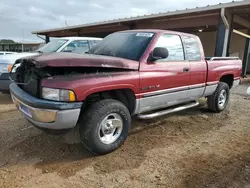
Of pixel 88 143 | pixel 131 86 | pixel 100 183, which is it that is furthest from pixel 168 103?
pixel 100 183

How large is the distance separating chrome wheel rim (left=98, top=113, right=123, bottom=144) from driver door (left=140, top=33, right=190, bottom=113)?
532 millimetres

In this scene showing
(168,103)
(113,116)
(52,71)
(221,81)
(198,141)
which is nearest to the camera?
(52,71)

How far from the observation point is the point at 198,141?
13.2 feet

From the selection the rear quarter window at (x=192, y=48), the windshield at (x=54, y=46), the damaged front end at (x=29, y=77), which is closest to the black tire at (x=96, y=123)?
the damaged front end at (x=29, y=77)

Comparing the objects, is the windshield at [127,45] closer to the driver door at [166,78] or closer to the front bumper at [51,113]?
the driver door at [166,78]

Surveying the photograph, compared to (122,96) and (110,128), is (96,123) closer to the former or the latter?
(110,128)

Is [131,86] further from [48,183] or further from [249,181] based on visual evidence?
[249,181]

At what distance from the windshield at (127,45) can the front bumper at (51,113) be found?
4.54 ft

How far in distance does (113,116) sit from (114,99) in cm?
30

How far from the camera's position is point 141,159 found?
3.30 m

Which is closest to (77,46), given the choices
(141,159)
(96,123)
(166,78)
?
(166,78)

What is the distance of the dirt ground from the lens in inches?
109

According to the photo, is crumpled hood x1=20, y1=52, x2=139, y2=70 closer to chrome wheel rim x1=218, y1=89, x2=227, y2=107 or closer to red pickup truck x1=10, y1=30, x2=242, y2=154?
red pickup truck x1=10, y1=30, x2=242, y2=154

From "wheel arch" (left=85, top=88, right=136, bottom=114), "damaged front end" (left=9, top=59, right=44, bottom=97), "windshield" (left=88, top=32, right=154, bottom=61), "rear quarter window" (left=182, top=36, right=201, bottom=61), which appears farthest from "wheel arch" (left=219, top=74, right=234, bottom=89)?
"damaged front end" (left=9, top=59, right=44, bottom=97)
